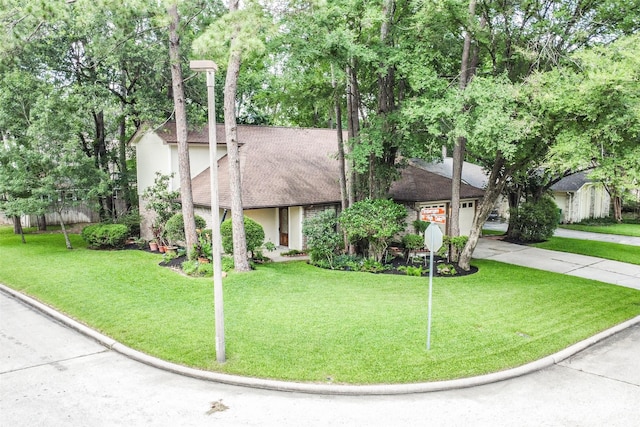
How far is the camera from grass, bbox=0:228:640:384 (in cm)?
799

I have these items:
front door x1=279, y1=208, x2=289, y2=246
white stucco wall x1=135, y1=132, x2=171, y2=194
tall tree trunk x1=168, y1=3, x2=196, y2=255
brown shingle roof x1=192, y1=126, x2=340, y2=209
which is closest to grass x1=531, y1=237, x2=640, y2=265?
brown shingle roof x1=192, y1=126, x2=340, y2=209

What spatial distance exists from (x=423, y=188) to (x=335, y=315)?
11097 millimetres

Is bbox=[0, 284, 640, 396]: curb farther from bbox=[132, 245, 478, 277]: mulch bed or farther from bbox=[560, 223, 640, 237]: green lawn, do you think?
bbox=[560, 223, 640, 237]: green lawn

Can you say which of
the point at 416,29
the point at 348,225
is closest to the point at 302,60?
the point at 416,29

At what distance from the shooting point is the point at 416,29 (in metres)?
13.5

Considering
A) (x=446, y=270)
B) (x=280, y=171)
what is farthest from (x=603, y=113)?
(x=280, y=171)

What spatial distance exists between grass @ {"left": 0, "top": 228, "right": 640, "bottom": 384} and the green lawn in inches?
542

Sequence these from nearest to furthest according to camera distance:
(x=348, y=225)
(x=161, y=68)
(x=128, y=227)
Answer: (x=348, y=225)
(x=161, y=68)
(x=128, y=227)

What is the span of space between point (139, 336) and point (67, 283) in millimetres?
5389

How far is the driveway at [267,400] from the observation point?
6328mm

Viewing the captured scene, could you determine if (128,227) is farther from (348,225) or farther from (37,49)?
(348,225)

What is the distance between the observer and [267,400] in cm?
688

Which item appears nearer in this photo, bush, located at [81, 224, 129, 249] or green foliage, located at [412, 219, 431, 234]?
green foliage, located at [412, 219, 431, 234]

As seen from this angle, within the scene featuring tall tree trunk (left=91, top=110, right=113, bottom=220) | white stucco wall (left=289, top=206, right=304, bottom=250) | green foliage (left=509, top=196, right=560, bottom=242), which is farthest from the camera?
tall tree trunk (left=91, top=110, right=113, bottom=220)
